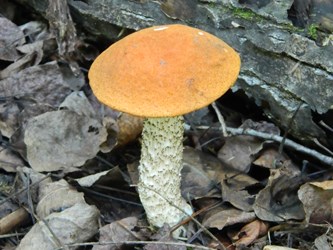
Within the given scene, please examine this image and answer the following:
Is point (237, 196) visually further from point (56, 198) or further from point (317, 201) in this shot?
point (56, 198)

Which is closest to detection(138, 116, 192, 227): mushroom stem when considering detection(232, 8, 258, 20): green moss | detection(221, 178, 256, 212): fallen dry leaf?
detection(221, 178, 256, 212): fallen dry leaf

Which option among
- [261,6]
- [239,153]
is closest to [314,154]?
[239,153]

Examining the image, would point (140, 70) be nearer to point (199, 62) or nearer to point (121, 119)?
point (199, 62)

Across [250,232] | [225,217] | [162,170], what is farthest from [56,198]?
[250,232]

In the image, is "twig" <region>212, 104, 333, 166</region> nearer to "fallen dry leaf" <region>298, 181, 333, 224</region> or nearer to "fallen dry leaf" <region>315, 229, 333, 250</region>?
"fallen dry leaf" <region>298, 181, 333, 224</region>

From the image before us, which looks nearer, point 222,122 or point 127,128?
point 222,122

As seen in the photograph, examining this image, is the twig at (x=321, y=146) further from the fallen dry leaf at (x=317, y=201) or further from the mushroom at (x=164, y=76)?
the mushroom at (x=164, y=76)
